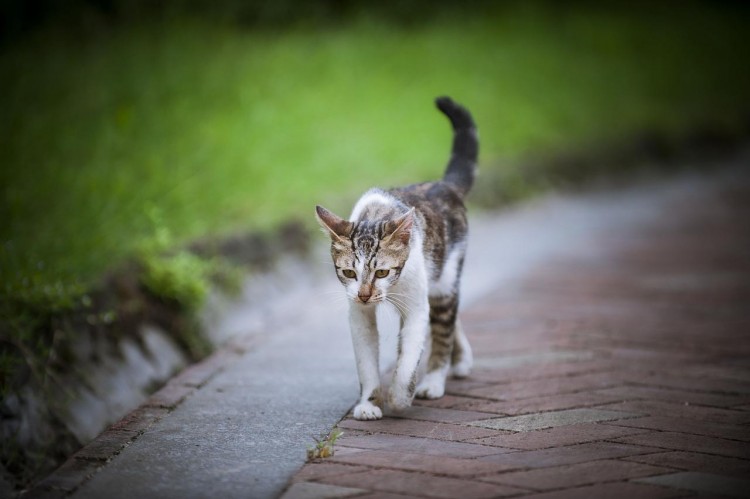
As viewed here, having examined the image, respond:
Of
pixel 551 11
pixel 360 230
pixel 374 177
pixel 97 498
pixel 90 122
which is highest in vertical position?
pixel 551 11

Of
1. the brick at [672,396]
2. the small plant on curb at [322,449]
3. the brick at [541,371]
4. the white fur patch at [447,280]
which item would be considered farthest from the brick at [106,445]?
the brick at [672,396]

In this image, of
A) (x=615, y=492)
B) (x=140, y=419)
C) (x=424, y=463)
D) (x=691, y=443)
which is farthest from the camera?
(x=140, y=419)

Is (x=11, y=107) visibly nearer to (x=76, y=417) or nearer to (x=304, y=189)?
(x=304, y=189)

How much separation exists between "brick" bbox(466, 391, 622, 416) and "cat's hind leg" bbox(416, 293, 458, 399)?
208 millimetres

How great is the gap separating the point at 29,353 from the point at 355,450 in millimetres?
1401

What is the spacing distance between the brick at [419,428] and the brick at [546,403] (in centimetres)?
22

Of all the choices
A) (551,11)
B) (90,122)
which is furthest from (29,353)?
(551,11)

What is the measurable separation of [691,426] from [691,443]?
0.18 metres

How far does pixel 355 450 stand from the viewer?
2852 mm

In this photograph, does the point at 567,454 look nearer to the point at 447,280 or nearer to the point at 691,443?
the point at 691,443

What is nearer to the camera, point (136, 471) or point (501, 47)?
point (136, 471)

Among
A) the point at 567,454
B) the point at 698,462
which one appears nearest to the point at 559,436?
the point at 567,454

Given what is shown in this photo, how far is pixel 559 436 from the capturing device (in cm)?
296

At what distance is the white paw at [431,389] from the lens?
11.3 ft
